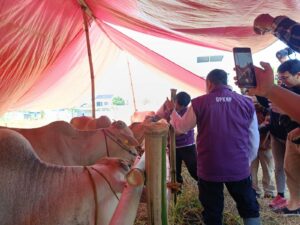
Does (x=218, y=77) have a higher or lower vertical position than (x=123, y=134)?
higher

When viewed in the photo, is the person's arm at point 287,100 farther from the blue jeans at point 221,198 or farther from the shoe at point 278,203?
the shoe at point 278,203

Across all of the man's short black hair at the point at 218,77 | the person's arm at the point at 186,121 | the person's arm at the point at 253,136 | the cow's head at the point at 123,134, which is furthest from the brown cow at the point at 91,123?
the person's arm at the point at 253,136

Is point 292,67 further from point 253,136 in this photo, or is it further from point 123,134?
point 123,134

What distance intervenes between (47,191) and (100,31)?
11.2 feet

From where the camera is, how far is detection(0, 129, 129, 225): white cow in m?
1.00

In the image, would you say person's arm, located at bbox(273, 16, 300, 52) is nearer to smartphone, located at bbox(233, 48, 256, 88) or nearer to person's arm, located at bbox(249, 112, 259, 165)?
smartphone, located at bbox(233, 48, 256, 88)

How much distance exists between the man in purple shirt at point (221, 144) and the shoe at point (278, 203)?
110 cm

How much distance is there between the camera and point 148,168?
0.94m

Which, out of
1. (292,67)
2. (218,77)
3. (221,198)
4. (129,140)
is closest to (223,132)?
(218,77)

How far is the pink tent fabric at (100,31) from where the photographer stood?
86.1 inches

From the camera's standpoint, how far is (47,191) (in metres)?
1.05

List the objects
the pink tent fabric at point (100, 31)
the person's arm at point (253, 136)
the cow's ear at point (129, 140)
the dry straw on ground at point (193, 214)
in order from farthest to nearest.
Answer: the dry straw on ground at point (193, 214) → the person's arm at point (253, 136) → the pink tent fabric at point (100, 31) → the cow's ear at point (129, 140)

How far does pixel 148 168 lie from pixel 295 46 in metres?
0.70

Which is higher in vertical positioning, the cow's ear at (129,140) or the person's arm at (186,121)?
the person's arm at (186,121)
